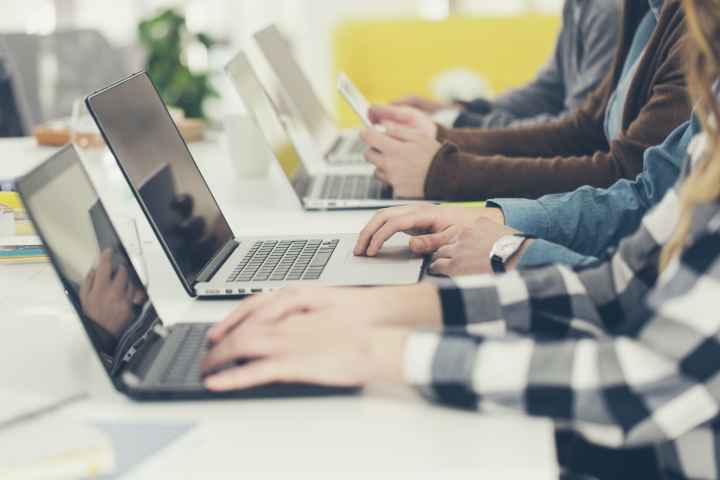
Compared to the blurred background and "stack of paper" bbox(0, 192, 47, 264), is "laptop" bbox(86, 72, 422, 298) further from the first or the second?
the blurred background

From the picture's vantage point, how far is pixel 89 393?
913 millimetres

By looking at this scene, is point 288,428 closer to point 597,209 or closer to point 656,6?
point 597,209

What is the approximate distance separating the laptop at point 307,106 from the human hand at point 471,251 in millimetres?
813

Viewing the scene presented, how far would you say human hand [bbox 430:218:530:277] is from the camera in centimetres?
120

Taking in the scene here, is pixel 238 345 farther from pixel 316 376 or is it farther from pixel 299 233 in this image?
pixel 299 233

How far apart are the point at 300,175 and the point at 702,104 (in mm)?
1018

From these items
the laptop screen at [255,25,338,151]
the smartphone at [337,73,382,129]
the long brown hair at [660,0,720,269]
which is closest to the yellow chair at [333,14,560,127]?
the laptop screen at [255,25,338,151]

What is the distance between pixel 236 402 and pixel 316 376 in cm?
8

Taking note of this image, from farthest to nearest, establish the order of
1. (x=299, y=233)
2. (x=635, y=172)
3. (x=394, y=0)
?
(x=394, y=0) < (x=635, y=172) < (x=299, y=233)

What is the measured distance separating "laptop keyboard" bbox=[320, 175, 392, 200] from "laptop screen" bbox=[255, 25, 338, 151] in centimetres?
33

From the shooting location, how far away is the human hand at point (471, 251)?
1201mm

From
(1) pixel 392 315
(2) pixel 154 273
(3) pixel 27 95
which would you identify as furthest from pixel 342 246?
(3) pixel 27 95

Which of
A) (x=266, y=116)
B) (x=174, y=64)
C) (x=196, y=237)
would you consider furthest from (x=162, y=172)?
(x=174, y=64)

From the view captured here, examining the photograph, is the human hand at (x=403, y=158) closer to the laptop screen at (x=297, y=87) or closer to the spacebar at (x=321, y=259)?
the spacebar at (x=321, y=259)
